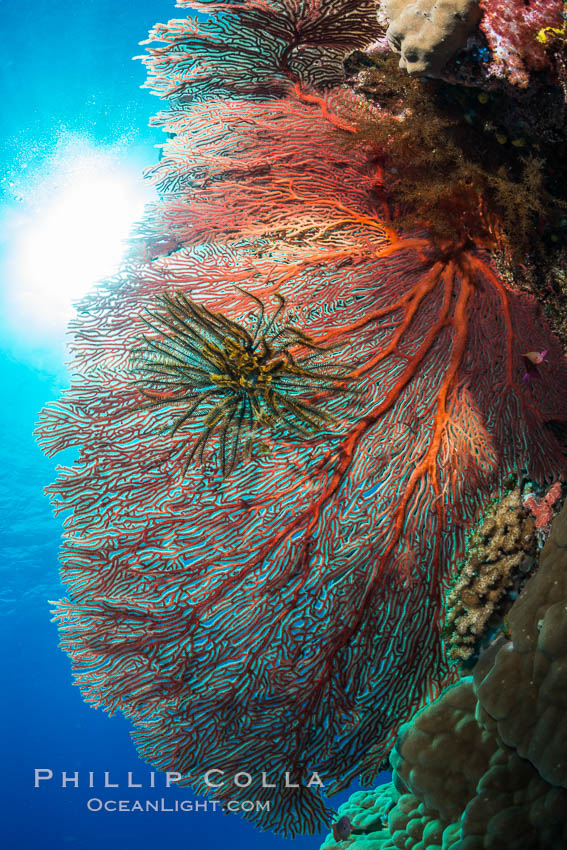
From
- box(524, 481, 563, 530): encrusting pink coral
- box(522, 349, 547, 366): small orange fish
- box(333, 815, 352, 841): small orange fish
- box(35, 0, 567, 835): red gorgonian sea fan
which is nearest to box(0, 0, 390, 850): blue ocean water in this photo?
box(35, 0, 567, 835): red gorgonian sea fan

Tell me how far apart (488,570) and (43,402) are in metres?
23.7

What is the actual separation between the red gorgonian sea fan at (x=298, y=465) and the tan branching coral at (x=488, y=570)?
17cm

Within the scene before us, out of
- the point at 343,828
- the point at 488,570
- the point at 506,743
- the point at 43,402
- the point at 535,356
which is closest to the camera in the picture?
the point at 506,743

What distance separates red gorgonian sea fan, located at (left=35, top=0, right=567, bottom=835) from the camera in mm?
3229

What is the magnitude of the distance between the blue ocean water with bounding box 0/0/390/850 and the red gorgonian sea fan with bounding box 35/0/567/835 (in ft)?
46.2

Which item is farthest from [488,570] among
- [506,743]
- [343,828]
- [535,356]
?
[343,828]

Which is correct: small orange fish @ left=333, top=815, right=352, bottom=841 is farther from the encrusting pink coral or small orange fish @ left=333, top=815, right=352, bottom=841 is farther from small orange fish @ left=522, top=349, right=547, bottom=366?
small orange fish @ left=522, top=349, right=547, bottom=366

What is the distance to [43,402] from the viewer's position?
22625 millimetres

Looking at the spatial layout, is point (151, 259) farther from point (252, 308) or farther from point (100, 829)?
point (100, 829)

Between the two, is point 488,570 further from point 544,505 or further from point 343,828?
point 343,828

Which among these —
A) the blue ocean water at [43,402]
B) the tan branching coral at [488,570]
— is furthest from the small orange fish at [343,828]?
the blue ocean water at [43,402]

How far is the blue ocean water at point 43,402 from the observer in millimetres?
13555

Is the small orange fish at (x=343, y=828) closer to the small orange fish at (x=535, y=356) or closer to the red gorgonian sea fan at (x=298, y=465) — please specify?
the red gorgonian sea fan at (x=298, y=465)

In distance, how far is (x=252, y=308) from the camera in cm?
338
